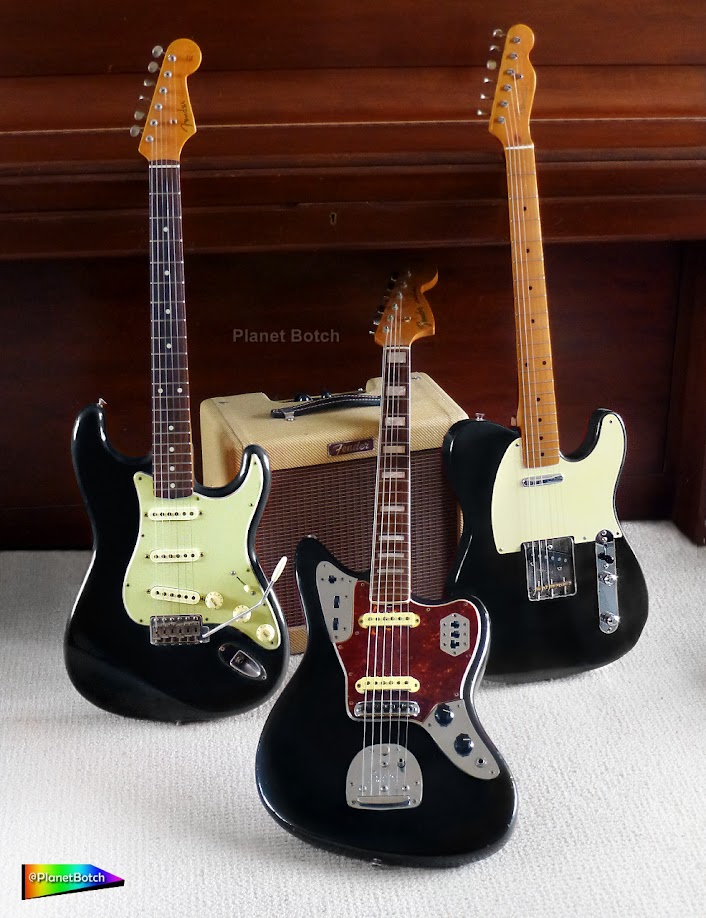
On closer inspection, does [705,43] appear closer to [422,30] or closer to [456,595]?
[422,30]

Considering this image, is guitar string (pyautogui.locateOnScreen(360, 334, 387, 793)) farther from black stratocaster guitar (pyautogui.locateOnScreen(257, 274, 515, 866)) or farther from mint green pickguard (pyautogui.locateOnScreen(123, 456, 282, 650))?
mint green pickguard (pyautogui.locateOnScreen(123, 456, 282, 650))

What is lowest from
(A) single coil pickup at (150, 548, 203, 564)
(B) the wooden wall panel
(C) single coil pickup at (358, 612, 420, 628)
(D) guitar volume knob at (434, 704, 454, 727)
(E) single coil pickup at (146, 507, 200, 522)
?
(D) guitar volume knob at (434, 704, 454, 727)

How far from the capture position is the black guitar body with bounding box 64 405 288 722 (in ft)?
4.97

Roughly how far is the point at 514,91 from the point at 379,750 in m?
0.95

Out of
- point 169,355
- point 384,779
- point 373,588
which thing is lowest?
point 384,779

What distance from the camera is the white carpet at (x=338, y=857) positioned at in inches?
49.5

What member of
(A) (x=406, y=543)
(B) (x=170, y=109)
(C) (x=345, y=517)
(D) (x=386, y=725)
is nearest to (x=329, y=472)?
(C) (x=345, y=517)

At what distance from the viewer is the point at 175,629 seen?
1.54 metres

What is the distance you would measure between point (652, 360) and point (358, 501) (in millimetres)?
697

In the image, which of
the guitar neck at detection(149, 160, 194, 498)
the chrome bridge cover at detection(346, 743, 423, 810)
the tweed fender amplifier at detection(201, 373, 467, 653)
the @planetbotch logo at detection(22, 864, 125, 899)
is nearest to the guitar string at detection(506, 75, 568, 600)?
the tweed fender amplifier at detection(201, 373, 467, 653)

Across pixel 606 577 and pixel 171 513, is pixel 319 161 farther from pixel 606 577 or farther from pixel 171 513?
pixel 606 577

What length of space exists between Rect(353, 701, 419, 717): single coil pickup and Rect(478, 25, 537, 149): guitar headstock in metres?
0.80

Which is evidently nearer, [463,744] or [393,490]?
[463,744]

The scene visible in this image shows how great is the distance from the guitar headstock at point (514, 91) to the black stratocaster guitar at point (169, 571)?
45 cm
